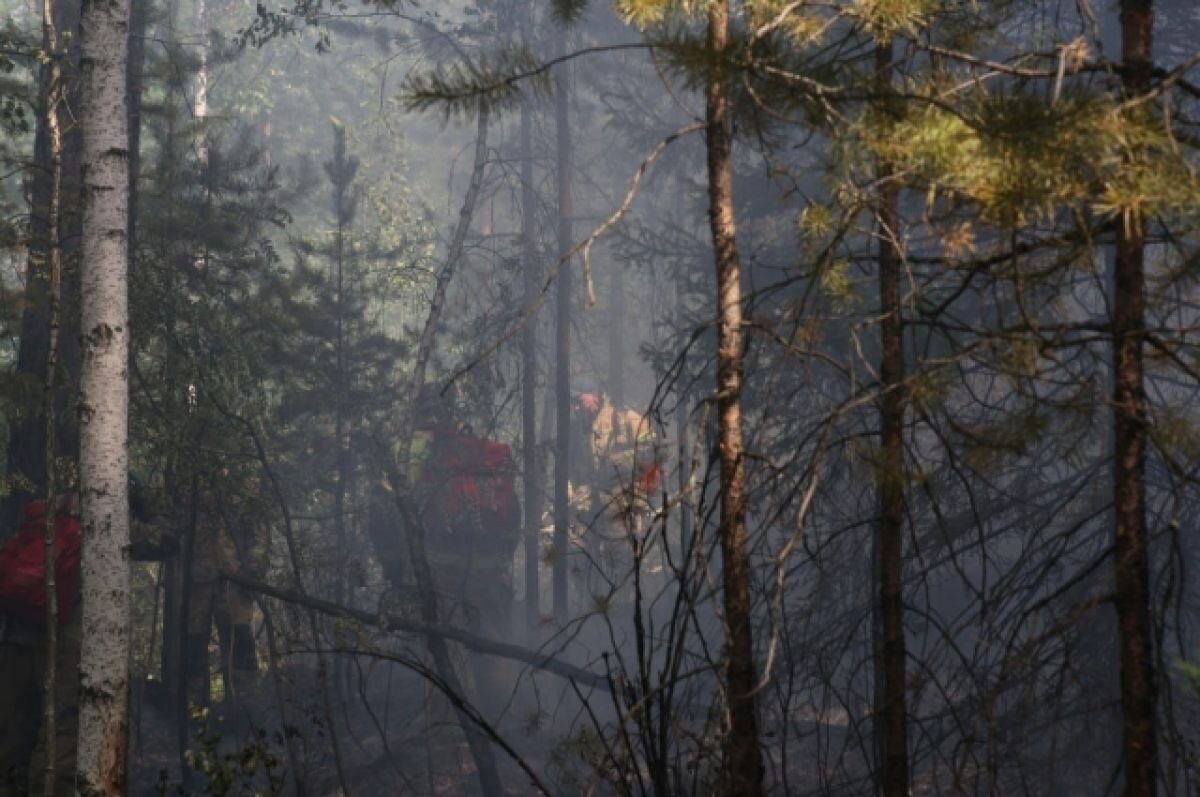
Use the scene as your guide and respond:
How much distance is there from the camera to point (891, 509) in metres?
4.26

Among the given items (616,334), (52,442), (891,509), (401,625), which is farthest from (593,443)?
(891,509)

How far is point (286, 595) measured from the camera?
8.84 m

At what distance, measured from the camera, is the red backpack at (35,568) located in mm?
7785

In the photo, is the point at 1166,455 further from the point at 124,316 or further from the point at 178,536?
the point at 178,536

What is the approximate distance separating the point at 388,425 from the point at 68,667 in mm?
9141

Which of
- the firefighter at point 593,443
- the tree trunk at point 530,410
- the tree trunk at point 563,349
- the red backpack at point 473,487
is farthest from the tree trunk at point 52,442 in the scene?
the firefighter at point 593,443

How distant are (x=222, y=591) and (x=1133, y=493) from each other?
32.3 feet

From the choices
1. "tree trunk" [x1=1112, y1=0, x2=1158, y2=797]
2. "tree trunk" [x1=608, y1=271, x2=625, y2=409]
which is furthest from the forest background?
"tree trunk" [x1=608, y1=271, x2=625, y2=409]

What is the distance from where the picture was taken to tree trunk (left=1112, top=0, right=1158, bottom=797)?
135 inches

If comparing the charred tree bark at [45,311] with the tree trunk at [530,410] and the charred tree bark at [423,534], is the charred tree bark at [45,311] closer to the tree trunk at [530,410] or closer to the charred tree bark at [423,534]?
the charred tree bark at [423,534]

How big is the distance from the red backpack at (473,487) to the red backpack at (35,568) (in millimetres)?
6808

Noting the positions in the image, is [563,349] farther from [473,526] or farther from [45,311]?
[45,311]

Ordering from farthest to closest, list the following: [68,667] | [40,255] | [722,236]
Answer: [40,255], [68,667], [722,236]

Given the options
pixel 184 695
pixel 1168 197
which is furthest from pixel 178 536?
pixel 1168 197
